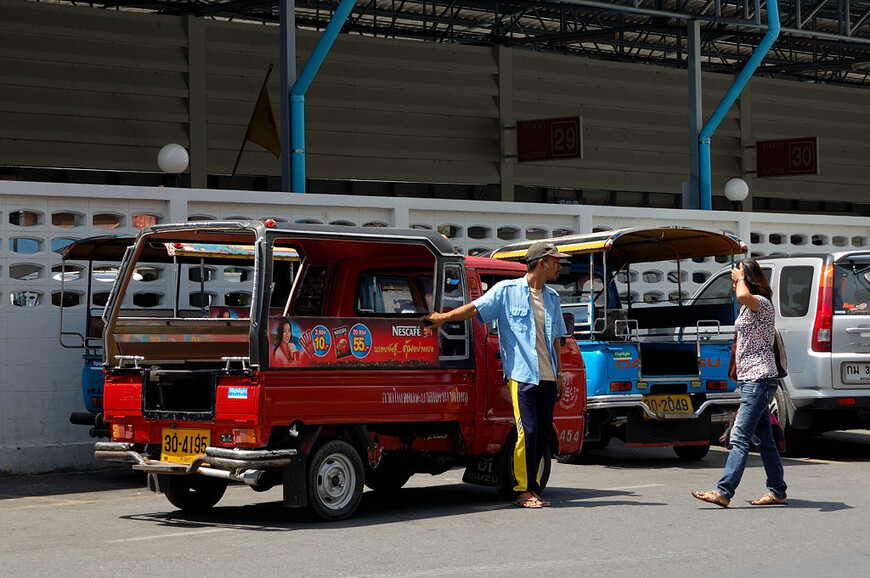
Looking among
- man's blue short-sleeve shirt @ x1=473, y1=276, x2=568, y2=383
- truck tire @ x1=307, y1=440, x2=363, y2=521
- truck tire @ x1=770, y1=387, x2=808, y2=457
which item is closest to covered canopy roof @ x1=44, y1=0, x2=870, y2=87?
truck tire @ x1=770, y1=387, x2=808, y2=457

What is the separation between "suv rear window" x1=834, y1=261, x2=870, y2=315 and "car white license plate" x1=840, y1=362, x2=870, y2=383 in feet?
1.68

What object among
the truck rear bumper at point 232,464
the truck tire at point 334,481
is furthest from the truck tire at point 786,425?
the truck rear bumper at point 232,464

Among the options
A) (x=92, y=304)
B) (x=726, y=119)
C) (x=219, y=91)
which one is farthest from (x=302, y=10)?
(x=92, y=304)

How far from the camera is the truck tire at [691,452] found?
13859mm

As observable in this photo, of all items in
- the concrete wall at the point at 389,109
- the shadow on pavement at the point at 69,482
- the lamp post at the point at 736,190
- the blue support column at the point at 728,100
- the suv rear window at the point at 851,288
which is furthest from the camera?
the concrete wall at the point at 389,109

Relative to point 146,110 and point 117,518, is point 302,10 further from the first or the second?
point 117,518

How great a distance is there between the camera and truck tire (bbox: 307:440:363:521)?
9.22 meters

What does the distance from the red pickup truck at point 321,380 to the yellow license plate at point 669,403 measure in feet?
7.08

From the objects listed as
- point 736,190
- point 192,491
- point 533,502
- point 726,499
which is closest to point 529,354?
point 533,502

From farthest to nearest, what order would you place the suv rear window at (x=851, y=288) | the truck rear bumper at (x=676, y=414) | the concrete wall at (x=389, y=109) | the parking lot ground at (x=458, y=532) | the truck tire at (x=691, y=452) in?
the concrete wall at (x=389, y=109) < the truck tire at (x=691, y=452) < the suv rear window at (x=851, y=288) < the truck rear bumper at (x=676, y=414) < the parking lot ground at (x=458, y=532)

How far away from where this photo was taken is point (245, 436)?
8.92 metres

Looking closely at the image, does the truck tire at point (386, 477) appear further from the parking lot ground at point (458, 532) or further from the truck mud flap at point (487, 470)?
the truck mud flap at point (487, 470)

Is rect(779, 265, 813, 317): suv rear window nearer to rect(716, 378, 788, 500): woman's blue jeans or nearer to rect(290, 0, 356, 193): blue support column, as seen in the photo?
rect(716, 378, 788, 500): woman's blue jeans

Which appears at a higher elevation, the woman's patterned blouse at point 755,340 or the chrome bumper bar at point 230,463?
the woman's patterned blouse at point 755,340
